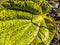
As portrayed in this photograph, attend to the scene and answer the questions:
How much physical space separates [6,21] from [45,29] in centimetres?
30

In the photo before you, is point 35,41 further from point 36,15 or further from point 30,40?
point 36,15

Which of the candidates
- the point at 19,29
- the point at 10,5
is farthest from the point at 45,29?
the point at 10,5

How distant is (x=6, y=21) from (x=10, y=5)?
154mm

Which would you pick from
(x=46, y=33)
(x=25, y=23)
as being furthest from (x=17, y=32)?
(x=46, y=33)

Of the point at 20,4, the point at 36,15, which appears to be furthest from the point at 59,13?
the point at 20,4

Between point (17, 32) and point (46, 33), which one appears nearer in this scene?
point (17, 32)

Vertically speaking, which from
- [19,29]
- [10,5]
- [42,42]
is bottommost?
[42,42]

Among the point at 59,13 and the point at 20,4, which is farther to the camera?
the point at 59,13

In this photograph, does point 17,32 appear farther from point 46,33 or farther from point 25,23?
point 46,33

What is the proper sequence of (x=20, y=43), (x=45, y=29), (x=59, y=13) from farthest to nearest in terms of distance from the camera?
(x=59, y=13) < (x=45, y=29) < (x=20, y=43)

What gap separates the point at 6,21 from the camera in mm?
1387

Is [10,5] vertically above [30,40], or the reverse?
[10,5]

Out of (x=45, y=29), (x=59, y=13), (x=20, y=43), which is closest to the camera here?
(x=20, y=43)

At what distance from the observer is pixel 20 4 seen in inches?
58.8
